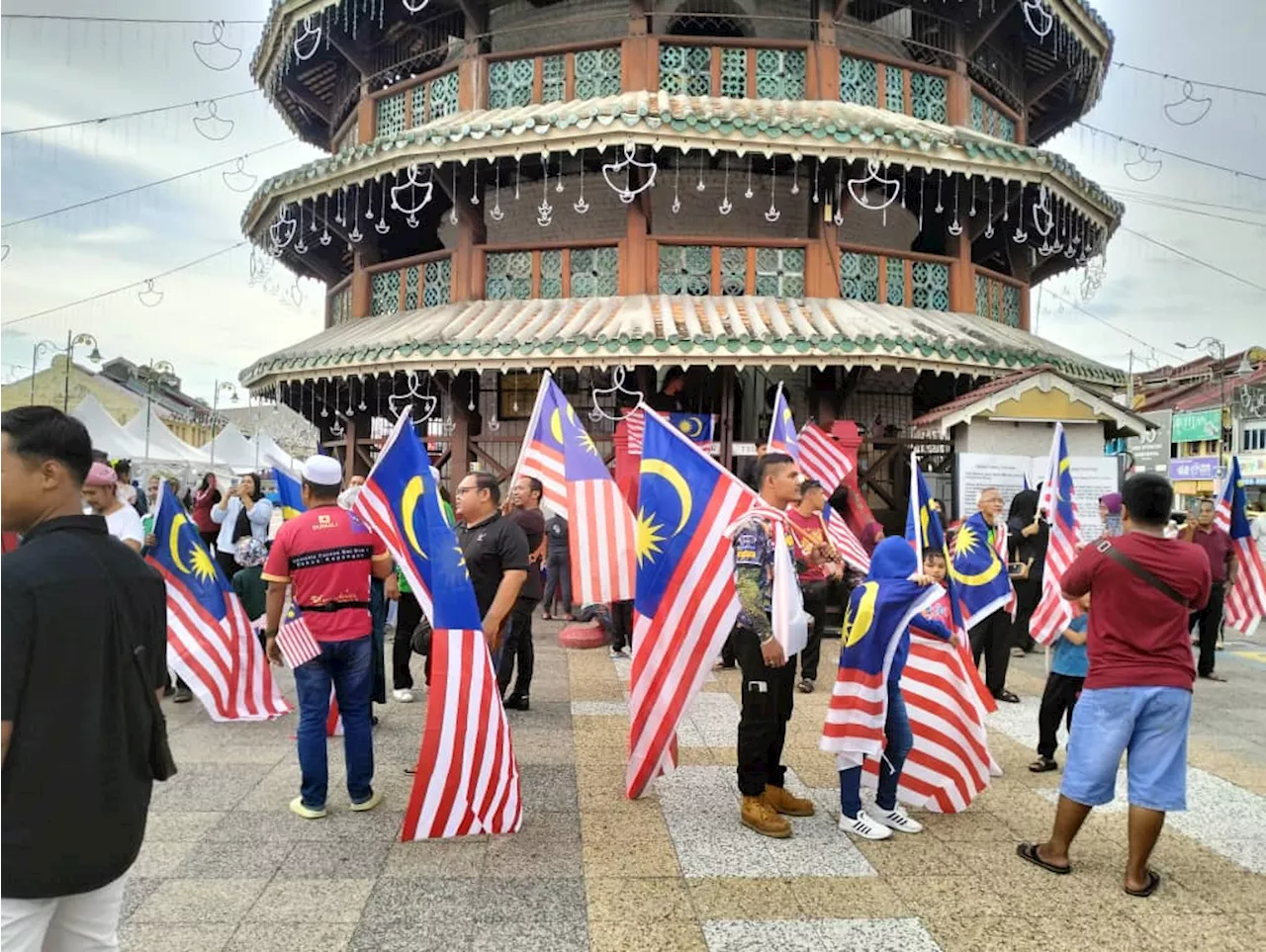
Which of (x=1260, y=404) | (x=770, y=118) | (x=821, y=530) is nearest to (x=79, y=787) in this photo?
(x=821, y=530)

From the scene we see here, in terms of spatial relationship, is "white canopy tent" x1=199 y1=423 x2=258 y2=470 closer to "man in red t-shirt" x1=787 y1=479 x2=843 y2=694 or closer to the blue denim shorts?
"man in red t-shirt" x1=787 y1=479 x2=843 y2=694

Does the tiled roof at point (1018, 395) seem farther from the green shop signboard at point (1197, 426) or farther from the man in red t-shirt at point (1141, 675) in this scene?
the green shop signboard at point (1197, 426)

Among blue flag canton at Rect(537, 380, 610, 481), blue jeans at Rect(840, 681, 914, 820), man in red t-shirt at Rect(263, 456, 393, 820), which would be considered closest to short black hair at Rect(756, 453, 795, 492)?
blue jeans at Rect(840, 681, 914, 820)

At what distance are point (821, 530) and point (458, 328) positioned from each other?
21.3 ft

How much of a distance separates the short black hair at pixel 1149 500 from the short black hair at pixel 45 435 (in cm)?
429

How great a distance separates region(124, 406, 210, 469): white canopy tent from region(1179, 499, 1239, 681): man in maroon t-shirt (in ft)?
73.7

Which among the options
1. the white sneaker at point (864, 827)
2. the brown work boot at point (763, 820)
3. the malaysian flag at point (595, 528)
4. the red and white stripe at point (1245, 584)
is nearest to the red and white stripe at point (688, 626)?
the brown work boot at point (763, 820)

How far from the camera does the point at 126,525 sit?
21.9 ft

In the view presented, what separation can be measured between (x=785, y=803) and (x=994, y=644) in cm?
380

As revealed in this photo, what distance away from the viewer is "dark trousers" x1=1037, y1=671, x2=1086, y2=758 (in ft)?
19.5

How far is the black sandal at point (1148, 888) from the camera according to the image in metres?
4.20

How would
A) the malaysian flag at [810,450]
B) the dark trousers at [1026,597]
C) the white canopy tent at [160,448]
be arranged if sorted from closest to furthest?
the malaysian flag at [810,450] → the dark trousers at [1026,597] → the white canopy tent at [160,448]

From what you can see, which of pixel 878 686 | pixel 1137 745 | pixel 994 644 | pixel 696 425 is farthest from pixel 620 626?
pixel 1137 745

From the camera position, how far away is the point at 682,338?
11078 millimetres
